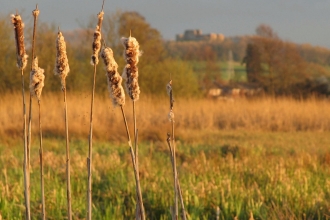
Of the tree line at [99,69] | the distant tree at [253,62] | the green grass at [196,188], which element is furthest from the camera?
the distant tree at [253,62]

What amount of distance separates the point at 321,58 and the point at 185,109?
38815 millimetres

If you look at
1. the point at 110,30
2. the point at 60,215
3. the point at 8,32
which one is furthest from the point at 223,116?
the point at 60,215

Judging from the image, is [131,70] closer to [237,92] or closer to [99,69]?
[99,69]

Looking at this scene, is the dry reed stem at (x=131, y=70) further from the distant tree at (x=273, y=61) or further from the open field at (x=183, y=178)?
the distant tree at (x=273, y=61)

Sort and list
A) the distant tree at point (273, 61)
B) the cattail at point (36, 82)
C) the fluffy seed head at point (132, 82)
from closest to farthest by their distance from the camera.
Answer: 1. the fluffy seed head at point (132, 82)
2. the cattail at point (36, 82)
3. the distant tree at point (273, 61)

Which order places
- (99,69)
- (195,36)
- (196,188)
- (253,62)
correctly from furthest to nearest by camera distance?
(195,36), (253,62), (99,69), (196,188)

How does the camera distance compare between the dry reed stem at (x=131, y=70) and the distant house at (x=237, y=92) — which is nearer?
the dry reed stem at (x=131, y=70)

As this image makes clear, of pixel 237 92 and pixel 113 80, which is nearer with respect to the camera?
pixel 113 80

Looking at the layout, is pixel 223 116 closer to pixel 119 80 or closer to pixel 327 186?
pixel 327 186

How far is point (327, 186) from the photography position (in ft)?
14.3

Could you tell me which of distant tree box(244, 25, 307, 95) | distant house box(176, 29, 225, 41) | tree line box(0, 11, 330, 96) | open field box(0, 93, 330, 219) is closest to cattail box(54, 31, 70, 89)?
open field box(0, 93, 330, 219)

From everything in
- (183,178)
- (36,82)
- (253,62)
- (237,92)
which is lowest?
(237,92)

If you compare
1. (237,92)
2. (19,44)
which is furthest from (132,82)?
(237,92)

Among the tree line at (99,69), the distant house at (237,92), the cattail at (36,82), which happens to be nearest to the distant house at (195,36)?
the distant house at (237,92)
